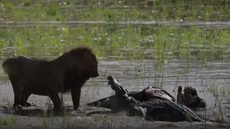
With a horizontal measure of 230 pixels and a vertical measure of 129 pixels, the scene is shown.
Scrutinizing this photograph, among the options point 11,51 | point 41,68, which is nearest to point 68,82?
point 41,68

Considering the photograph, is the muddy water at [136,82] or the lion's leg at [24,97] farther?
the lion's leg at [24,97]

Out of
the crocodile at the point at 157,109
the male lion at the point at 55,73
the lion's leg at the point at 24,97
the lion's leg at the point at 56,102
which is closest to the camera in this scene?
the crocodile at the point at 157,109

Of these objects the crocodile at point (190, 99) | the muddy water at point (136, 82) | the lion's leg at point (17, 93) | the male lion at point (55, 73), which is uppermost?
the male lion at point (55, 73)

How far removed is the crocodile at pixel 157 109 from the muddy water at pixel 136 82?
0.17 meters

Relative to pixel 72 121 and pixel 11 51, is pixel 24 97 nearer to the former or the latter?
pixel 72 121

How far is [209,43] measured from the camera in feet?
56.4

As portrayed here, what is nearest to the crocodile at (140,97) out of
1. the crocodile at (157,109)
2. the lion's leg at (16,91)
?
the crocodile at (157,109)

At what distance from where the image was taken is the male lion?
970cm

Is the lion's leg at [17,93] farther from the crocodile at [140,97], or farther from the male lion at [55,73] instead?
the crocodile at [140,97]

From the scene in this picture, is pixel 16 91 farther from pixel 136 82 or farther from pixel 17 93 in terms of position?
pixel 136 82

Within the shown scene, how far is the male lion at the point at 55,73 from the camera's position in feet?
31.8

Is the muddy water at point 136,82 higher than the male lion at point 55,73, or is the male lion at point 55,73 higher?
the male lion at point 55,73

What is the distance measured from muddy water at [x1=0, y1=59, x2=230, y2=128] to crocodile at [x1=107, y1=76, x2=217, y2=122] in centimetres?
17

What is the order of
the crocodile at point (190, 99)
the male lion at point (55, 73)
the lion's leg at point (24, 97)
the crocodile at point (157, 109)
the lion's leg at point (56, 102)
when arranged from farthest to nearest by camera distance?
the lion's leg at point (24, 97)
the crocodile at point (190, 99)
the male lion at point (55, 73)
the lion's leg at point (56, 102)
the crocodile at point (157, 109)
